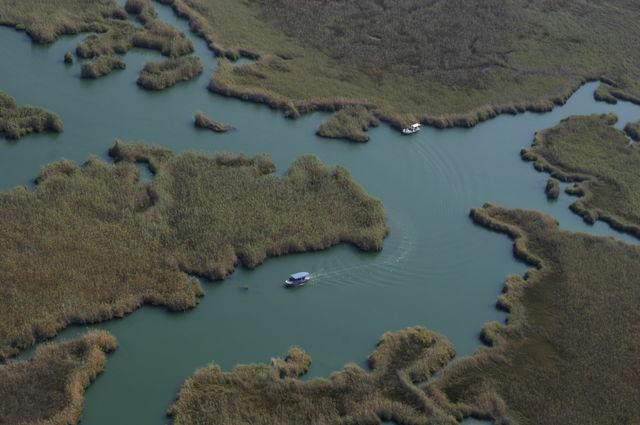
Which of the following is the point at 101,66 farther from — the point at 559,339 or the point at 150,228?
the point at 559,339

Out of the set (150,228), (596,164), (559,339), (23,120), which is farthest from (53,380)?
(596,164)

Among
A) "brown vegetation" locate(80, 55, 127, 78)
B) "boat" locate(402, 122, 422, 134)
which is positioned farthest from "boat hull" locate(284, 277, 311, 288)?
"brown vegetation" locate(80, 55, 127, 78)

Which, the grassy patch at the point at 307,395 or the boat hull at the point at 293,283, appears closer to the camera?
the grassy patch at the point at 307,395

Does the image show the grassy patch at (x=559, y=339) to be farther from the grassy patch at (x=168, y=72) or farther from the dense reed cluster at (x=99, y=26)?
the dense reed cluster at (x=99, y=26)

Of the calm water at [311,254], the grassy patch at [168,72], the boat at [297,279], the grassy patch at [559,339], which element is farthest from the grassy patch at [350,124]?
the boat at [297,279]

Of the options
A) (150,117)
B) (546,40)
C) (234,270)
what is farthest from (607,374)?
(546,40)

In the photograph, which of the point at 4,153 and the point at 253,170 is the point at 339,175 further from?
the point at 4,153
